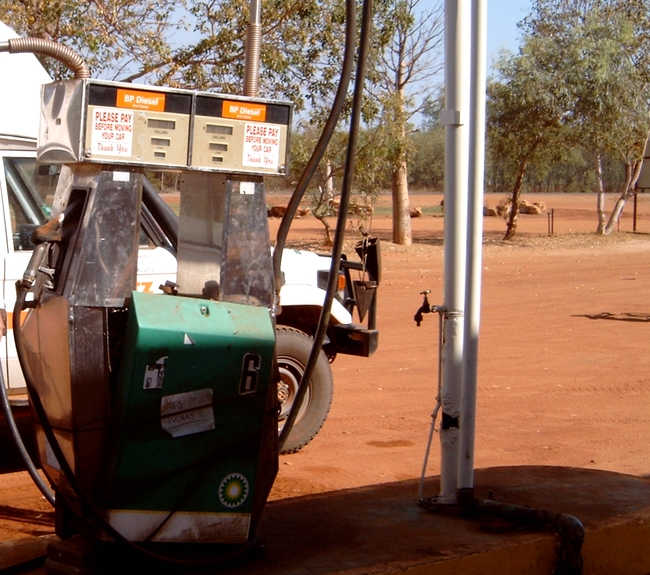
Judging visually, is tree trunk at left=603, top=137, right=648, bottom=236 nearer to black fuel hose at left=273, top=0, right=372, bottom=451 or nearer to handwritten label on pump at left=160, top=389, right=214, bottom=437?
black fuel hose at left=273, top=0, right=372, bottom=451

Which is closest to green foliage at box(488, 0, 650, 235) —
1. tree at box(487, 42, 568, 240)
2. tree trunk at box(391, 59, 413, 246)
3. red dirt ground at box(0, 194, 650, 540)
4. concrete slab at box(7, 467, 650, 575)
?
tree at box(487, 42, 568, 240)

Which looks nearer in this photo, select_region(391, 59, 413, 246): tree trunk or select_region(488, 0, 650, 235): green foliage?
select_region(391, 59, 413, 246): tree trunk

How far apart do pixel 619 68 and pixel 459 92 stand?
83.2 ft

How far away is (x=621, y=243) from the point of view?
28.5 m

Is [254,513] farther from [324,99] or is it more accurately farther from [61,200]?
[324,99]

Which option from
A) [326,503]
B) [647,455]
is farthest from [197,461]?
[647,455]

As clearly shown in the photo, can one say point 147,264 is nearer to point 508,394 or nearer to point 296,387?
point 296,387

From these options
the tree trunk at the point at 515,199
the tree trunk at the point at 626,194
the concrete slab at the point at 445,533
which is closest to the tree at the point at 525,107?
the tree trunk at the point at 515,199

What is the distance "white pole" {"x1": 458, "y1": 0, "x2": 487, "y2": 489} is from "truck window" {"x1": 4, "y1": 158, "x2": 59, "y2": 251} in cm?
309

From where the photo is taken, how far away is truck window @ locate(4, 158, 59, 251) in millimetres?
6012

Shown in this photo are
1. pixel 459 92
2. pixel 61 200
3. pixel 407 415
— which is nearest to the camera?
pixel 61 200

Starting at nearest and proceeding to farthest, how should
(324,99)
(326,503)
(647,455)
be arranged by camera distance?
(326,503)
(647,455)
(324,99)

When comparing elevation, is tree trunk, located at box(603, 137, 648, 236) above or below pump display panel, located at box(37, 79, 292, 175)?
above

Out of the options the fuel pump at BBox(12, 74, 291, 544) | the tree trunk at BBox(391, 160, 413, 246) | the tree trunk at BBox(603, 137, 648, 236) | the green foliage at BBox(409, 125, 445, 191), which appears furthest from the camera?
the green foliage at BBox(409, 125, 445, 191)
